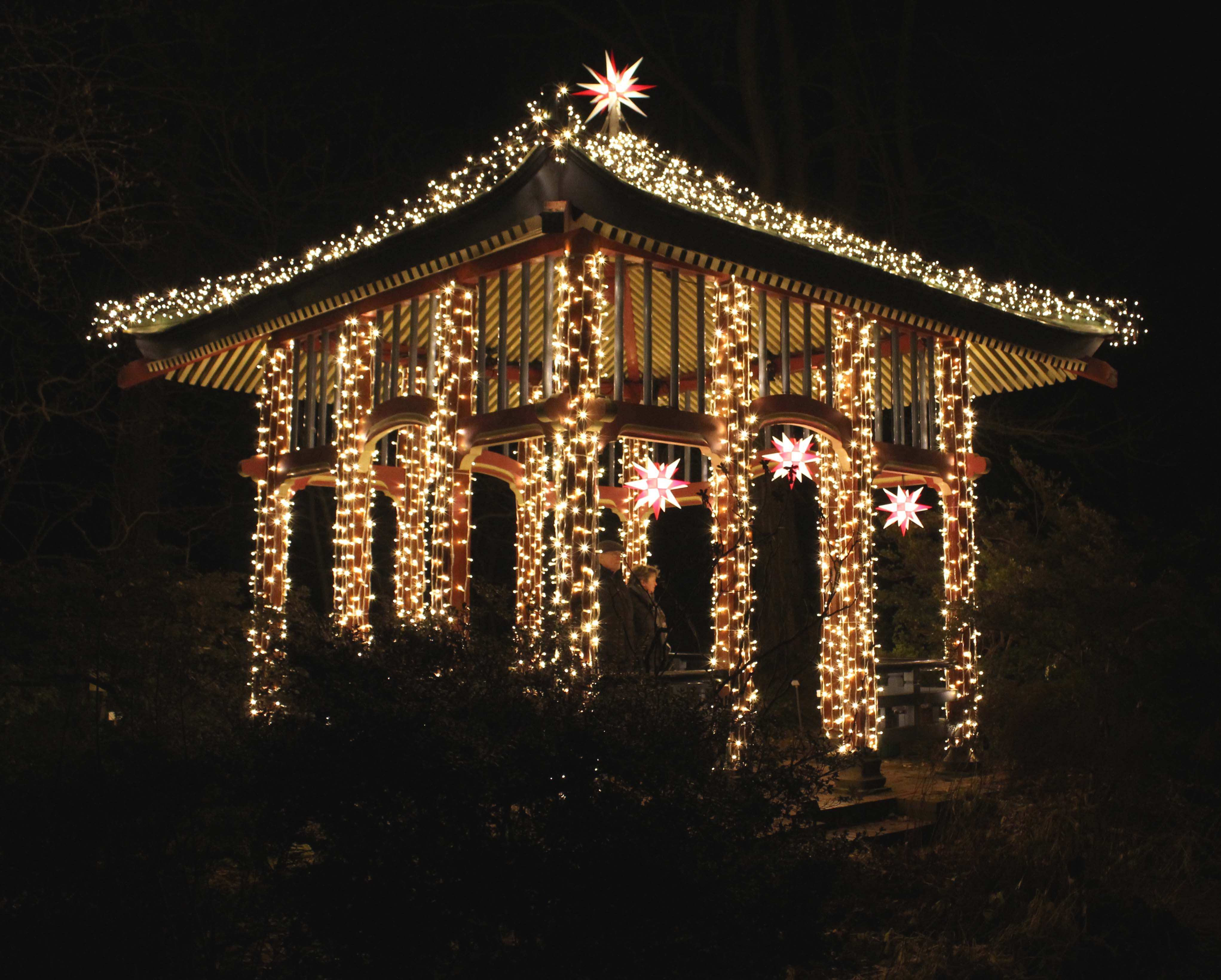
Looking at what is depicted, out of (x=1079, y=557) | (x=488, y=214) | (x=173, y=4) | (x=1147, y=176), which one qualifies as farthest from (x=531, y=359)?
(x=1147, y=176)

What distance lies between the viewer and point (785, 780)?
Answer: 438 cm

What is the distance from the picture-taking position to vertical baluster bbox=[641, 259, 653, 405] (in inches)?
333

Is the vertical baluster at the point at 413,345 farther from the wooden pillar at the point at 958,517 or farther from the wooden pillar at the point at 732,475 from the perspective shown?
the wooden pillar at the point at 958,517

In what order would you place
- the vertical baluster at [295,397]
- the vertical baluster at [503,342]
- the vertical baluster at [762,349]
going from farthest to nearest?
the vertical baluster at [295,397]
the vertical baluster at [762,349]
the vertical baluster at [503,342]

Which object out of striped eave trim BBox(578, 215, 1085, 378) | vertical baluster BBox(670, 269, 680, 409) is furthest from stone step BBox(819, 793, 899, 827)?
striped eave trim BBox(578, 215, 1085, 378)

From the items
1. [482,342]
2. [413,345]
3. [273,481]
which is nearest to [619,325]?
[482,342]

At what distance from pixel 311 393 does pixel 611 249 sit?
3.97 meters

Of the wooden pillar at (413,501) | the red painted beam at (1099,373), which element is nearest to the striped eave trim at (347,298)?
the wooden pillar at (413,501)

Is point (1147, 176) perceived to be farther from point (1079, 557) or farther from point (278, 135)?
point (278, 135)

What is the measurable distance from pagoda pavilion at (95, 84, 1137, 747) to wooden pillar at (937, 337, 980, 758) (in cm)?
3

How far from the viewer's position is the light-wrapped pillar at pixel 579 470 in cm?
795

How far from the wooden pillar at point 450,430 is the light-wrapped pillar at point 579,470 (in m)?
1.46

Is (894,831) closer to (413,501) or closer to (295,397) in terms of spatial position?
(413,501)

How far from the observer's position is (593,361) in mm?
8055
